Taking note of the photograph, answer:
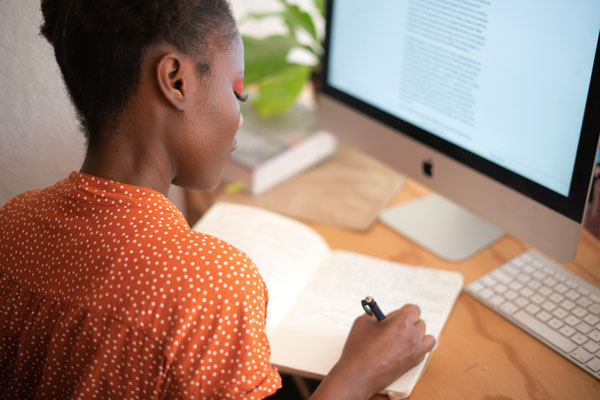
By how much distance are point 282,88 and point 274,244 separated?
1.43 feet

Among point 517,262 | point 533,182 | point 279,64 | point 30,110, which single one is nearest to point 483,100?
point 533,182

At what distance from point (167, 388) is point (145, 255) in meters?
0.13

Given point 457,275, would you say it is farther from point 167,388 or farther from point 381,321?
point 167,388

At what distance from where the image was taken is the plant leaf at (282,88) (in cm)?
120

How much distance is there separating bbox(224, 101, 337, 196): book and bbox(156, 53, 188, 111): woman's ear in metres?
0.45

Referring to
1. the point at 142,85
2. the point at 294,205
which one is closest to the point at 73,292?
the point at 142,85

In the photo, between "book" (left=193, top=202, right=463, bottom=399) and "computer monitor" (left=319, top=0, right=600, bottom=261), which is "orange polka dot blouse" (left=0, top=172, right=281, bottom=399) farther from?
"computer monitor" (left=319, top=0, right=600, bottom=261)

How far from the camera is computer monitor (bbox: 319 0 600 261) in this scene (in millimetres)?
695

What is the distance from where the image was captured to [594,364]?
69 centimetres

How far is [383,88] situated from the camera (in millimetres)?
962

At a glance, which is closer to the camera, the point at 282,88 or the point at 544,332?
the point at 544,332

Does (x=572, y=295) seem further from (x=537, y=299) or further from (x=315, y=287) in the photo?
(x=315, y=287)

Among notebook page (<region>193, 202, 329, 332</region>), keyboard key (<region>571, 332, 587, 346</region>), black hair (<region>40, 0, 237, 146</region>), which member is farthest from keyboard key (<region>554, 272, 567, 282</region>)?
black hair (<region>40, 0, 237, 146</region>)

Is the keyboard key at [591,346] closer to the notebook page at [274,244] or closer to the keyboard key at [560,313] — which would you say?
the keyboard key at [560,313]
